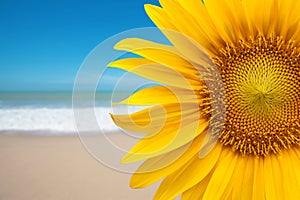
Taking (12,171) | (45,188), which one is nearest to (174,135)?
(45,188)

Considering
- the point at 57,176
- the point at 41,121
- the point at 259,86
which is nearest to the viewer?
the point at 259,86

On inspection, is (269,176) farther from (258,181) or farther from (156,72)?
(156,72)

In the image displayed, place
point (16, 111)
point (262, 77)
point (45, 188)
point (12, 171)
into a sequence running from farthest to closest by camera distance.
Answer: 1. point (16, 111)
2. point (12, 171)
3. point (45, 188)
4. point (262, 77)

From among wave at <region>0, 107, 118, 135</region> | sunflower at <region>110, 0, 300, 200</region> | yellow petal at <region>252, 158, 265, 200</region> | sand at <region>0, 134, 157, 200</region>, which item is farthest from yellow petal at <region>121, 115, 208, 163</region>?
wave at <region>0, 107, 118, 135</region>

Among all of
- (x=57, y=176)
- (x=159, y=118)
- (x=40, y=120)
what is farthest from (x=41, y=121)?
(x=159, y=118)

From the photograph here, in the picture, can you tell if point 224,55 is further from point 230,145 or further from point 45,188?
point 45,188

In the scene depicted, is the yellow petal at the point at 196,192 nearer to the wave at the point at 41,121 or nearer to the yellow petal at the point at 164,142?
the yellow petal at the point at 164,142

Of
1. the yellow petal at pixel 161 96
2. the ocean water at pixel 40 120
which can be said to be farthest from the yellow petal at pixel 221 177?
the ocean water at pixel 40 120

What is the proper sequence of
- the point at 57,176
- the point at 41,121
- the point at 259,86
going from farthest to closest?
1. the point at 41,121
2. the point at 57,176
3. the point at 259,86
